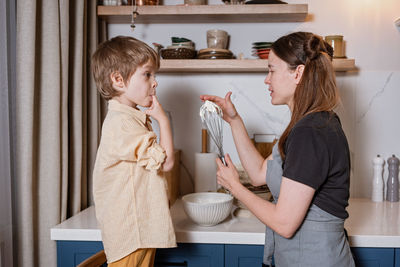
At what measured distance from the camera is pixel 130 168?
1066 mm

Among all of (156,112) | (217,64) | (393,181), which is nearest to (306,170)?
(156,112)

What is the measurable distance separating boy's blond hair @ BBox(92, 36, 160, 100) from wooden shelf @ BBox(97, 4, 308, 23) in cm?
62

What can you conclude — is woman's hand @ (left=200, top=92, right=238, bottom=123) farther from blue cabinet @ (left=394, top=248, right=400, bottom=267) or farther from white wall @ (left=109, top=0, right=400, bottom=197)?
blue cabinet @ (left=394, top=248, right=400, bottom=267)

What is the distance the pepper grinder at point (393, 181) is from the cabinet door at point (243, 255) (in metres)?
0.88

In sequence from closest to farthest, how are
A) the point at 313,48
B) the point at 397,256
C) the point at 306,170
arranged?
the point at 306,170
the point at 313,48
the point at 397,256

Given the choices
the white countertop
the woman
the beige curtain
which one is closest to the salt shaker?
the white countertop

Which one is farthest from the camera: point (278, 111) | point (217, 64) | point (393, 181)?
point (278, 111)

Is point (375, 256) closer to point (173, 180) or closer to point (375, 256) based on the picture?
point (375, 256)

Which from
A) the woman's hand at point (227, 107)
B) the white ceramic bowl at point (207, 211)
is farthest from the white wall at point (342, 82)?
the white ceramic bowl at point (207, 211)

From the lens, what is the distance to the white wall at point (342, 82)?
1837 millimetres

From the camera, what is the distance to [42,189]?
1302 millimetres

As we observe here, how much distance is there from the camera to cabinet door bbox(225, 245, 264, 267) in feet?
4.26

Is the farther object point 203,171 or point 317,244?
point 203,171

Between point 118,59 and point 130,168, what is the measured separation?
33 cm
